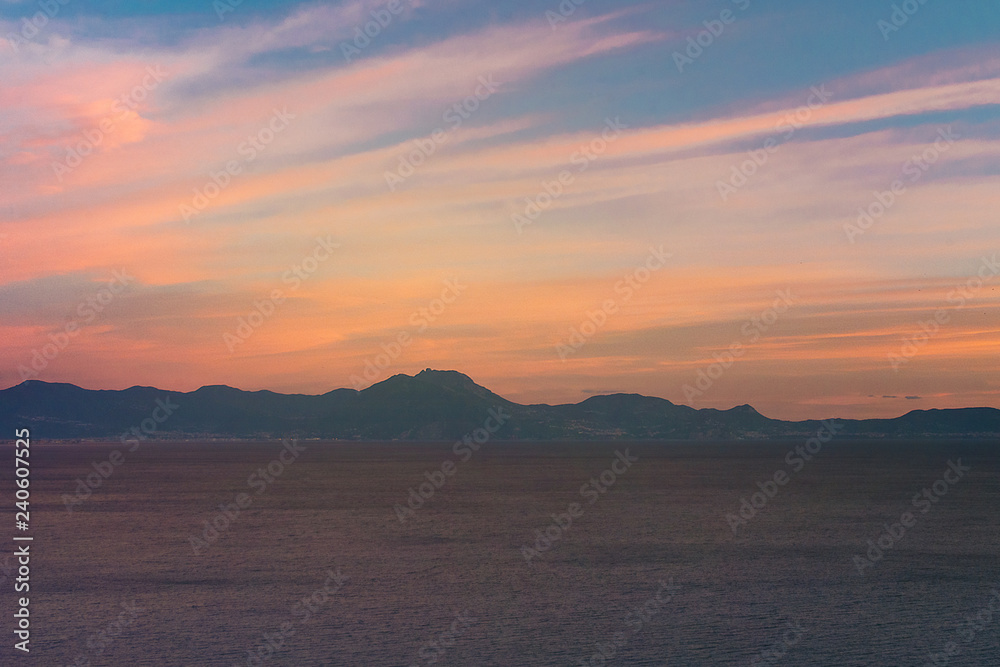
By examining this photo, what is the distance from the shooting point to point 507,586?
45094 mm

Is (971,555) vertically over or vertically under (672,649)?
under

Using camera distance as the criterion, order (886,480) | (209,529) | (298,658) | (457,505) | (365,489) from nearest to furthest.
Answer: (298,658) → (209,529) → (457,505) → (365,489) → (886,480)

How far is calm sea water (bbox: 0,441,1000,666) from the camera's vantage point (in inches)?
1303

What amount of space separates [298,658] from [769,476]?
134 meters

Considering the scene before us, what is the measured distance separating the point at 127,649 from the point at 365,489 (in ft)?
286

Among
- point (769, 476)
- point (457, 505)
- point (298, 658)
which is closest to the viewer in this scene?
point (298, 658)

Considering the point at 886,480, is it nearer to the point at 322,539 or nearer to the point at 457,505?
the point at 457,505

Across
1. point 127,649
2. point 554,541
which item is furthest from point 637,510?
point 127,649

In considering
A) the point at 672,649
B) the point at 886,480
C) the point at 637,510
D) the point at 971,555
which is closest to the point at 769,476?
the point at 886,480

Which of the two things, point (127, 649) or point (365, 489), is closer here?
point (127, 649)

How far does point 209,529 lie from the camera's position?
7044 cm

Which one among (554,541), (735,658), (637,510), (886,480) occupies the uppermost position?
(735,658)

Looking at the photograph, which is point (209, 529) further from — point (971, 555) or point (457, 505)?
point (971, 555)

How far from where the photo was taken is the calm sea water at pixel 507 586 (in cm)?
3309
